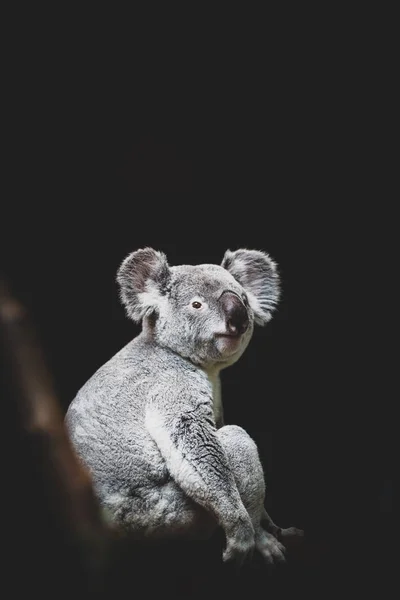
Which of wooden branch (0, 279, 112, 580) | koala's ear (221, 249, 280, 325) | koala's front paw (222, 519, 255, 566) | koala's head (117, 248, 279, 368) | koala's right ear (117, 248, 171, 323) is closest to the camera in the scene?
wooden branch (0, 279, 112, 580)

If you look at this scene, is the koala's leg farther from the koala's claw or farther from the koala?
the koala's claw

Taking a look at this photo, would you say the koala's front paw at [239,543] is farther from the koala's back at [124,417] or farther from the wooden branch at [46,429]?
the wooden branch at [46,429]

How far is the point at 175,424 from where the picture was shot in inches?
94.7

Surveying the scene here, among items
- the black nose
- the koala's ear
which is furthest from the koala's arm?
the koala's ear

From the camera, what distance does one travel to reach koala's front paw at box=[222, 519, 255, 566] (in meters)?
2.29

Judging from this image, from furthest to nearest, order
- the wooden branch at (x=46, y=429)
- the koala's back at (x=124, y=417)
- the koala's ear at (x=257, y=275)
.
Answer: the koala's ear at (x=257, y=275) < the koala's back at (x=124, y=417) < the wooden branch at (x=46, y=429)

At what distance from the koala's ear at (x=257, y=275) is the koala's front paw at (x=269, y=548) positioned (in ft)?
2.74

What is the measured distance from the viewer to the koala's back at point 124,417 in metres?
2.40

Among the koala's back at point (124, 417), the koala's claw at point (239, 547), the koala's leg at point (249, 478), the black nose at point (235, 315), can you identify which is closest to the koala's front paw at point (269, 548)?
the koala's leg at point (249, 478)

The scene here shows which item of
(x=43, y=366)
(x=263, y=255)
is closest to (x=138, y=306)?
(x=263, y=255)

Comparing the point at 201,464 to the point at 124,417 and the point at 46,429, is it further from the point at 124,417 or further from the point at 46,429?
the point at 46,429

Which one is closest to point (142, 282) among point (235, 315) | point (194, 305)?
point (194, 305)

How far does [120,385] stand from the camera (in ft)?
8.45

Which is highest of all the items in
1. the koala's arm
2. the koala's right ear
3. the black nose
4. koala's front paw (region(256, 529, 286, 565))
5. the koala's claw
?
the koala's right ear
